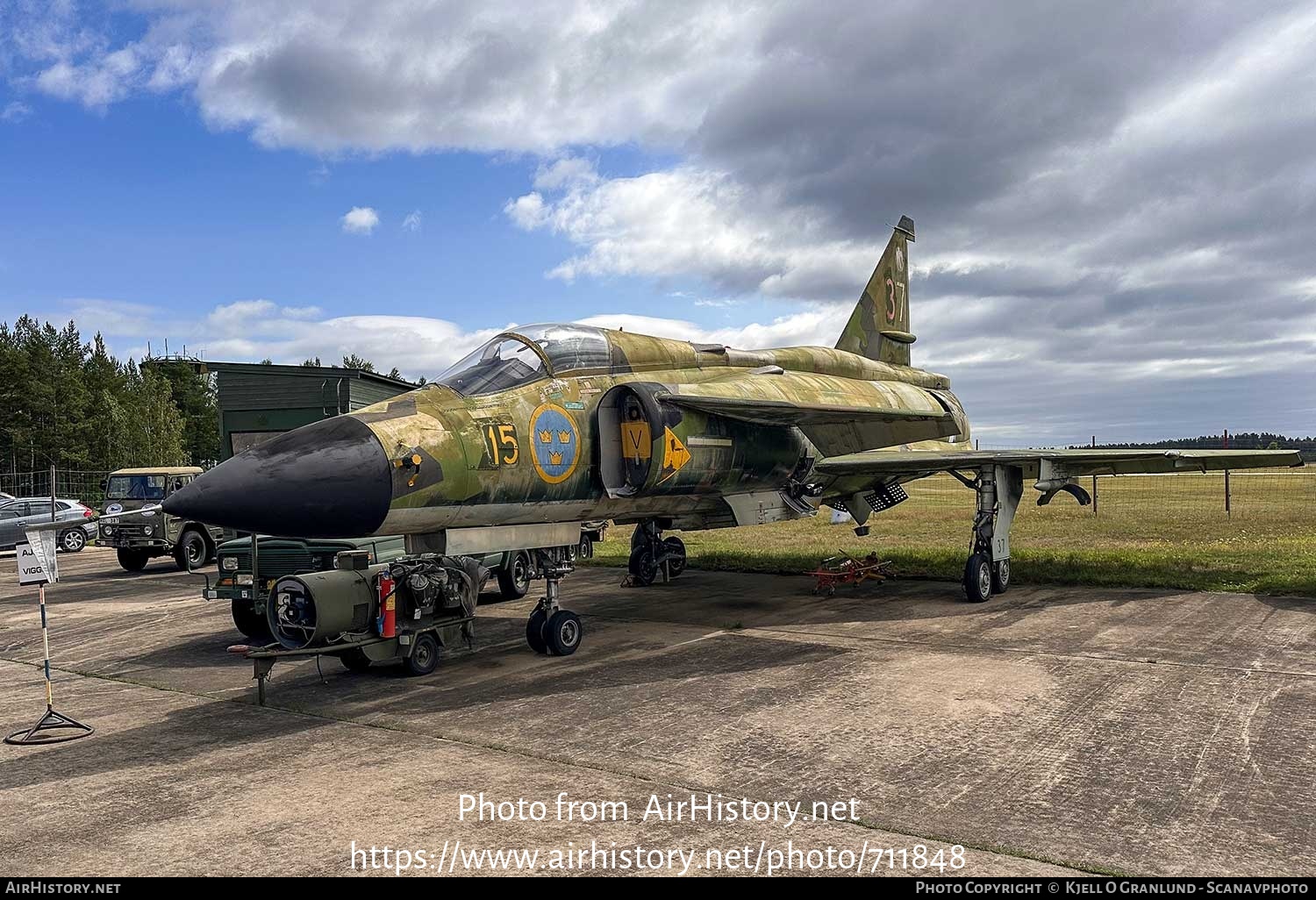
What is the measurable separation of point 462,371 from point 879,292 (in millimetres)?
9796

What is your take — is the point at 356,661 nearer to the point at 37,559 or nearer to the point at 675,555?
the point at 37,559

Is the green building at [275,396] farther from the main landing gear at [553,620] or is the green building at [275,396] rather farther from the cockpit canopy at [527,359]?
the main landing gear at [553,620]

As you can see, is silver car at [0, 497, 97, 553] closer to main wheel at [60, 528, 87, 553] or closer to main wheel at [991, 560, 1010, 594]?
main wheel at [60, 528, 87, 553]

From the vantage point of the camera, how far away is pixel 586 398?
912 centimetres

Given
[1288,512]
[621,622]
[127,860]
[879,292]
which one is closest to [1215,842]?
[127,860]

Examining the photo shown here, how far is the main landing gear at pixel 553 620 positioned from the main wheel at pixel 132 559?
15.0 metres

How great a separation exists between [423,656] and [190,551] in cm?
1393

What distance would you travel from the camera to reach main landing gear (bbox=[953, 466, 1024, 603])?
494 inches

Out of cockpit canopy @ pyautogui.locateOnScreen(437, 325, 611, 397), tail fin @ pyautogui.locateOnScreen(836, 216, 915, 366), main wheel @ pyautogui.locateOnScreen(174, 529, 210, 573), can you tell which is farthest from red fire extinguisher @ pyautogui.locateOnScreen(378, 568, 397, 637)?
main wheel @ pyautogui.locateOnScreen(174, 529, 210, 573)

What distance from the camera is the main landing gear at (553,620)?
30.2 feet

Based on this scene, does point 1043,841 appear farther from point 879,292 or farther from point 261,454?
point 879,292

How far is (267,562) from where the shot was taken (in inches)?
392

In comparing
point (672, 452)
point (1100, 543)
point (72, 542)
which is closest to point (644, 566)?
point (672, 452)

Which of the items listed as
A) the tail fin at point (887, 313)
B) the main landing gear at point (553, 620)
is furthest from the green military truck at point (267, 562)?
the tail fin at point (887, 313)
